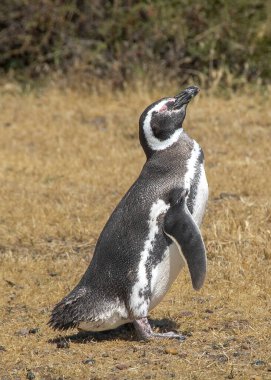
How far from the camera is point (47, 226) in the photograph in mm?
8281

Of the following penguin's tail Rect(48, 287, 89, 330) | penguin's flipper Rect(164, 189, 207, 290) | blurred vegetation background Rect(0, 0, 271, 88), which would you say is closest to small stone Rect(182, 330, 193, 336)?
penguin's flipper Rect(164, 189, 207, 290)

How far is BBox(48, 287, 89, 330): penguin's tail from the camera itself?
5.51 meters

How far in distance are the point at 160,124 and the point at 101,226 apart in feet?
8.43

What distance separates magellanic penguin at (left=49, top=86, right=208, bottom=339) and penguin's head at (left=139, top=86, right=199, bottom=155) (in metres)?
0.11

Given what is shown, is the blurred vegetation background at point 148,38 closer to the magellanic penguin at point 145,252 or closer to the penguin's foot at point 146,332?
the magellanic penguin at point 145,252

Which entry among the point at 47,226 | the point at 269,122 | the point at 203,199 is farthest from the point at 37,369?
the point at 269,122

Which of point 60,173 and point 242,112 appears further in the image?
point 242,112

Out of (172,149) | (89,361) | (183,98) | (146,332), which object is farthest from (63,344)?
(183,98)

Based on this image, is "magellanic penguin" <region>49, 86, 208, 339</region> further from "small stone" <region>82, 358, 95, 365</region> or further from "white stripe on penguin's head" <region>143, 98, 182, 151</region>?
"small stone" <region>82, 358, 95, 365</region>

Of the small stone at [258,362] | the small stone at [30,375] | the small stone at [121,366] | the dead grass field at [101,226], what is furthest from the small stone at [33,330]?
the small stone at [258,362]

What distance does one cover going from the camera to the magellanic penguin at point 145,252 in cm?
550

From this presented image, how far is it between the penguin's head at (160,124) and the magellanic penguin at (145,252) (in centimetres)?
11

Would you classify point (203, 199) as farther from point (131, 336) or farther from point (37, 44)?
point (37, 44)

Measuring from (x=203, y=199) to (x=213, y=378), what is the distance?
1.13 metres
